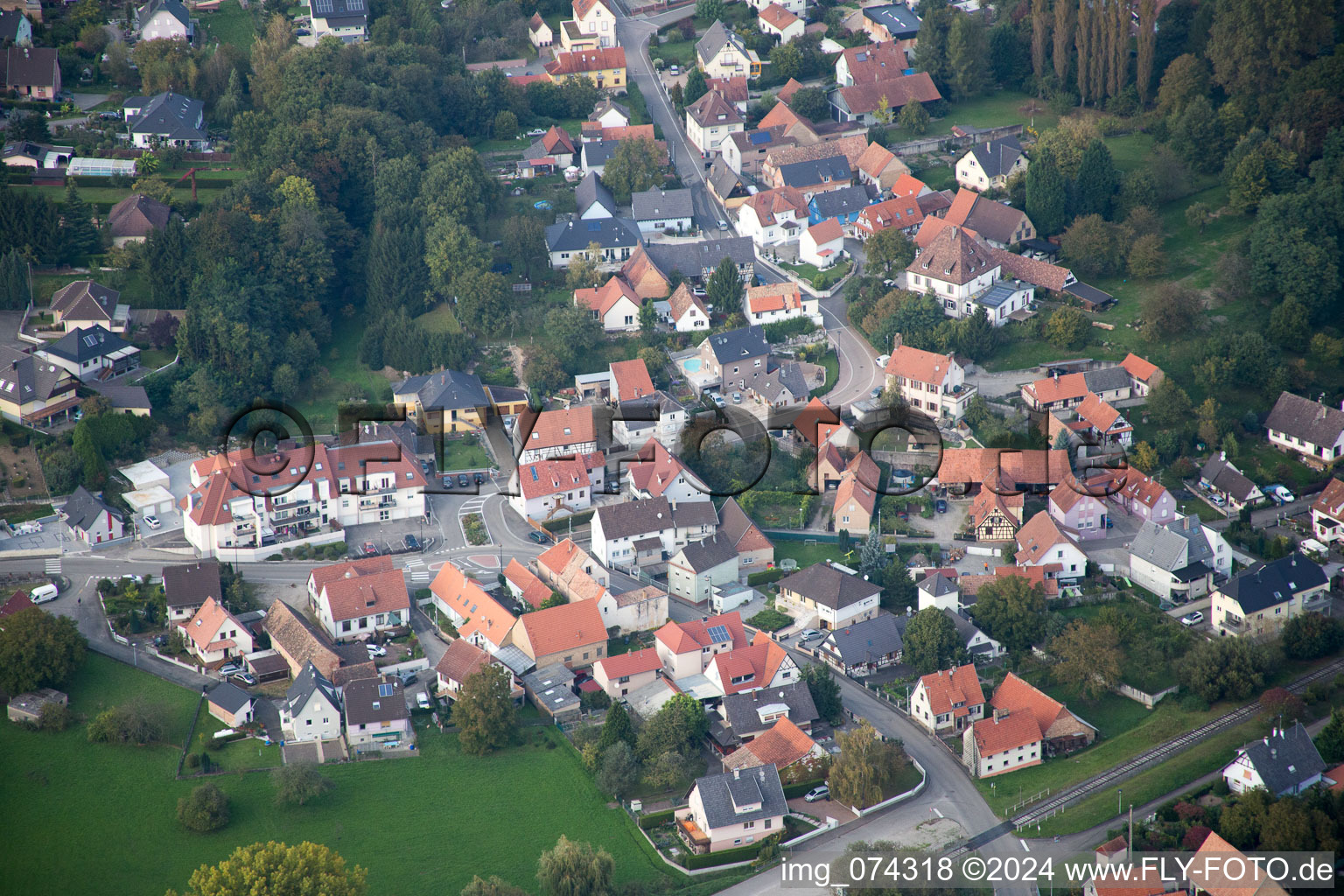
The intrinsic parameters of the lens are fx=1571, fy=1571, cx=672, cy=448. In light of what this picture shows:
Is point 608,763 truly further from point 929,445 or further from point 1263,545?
point 1263,545

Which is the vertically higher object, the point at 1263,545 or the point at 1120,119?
the point at 1120,119

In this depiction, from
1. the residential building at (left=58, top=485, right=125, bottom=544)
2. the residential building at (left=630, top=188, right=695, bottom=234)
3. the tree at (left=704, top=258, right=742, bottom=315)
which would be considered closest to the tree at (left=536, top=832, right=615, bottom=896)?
the residential building at (left=58, top=485, right=125, bottom=544)

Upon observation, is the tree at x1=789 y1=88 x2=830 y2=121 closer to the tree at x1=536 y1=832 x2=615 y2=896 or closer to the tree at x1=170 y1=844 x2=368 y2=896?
the tree at x1=536 y1=832 x2=615 y2=896

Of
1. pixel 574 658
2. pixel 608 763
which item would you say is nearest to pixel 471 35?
pixel 574 658

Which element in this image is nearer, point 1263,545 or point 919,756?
point 919,756

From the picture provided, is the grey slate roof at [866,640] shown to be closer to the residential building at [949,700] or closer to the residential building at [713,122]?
the residential building at [949,700]

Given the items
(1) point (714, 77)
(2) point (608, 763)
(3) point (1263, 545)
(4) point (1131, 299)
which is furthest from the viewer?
(1) point (714, 77)
